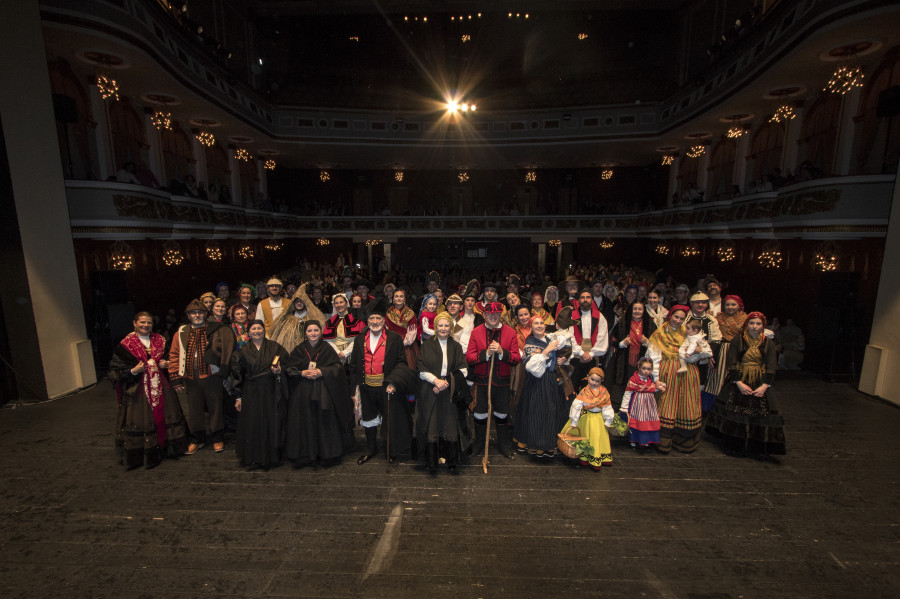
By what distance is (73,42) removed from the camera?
8.28m

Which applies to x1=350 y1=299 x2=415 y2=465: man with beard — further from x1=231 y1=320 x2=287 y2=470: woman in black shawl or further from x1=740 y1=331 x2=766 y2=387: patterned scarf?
x1=740 y1=331 x2=766 y2=387: patterned scarf

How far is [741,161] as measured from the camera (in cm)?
1420

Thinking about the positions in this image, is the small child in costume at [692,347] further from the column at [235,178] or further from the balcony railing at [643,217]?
the column at [235,178]

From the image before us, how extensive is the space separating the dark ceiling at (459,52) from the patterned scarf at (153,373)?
55.4ft

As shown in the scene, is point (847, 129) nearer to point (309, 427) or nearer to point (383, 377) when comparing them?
point (383, 377)

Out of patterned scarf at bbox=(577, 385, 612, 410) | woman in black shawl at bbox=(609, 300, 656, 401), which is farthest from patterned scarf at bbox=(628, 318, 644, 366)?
patterned scarf at bbox=(577, 385, 612, 410)

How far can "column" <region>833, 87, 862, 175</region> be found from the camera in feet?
29.9

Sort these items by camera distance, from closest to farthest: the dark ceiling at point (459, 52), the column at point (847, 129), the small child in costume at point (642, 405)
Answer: the small child in costume at point (642, 405)
the column at point (847, 129)
the dark ceiling at point (459, 52)

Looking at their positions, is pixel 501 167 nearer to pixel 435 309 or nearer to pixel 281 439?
pixel 435 309

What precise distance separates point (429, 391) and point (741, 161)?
50.2 feet

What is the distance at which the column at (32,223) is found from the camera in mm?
6477

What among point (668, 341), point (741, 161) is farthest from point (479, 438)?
point (741, 161)

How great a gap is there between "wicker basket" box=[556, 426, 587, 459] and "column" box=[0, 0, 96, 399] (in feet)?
27.9

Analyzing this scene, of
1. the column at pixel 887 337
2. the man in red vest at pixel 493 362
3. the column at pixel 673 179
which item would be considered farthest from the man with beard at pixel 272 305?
the column at pixel 673 179
